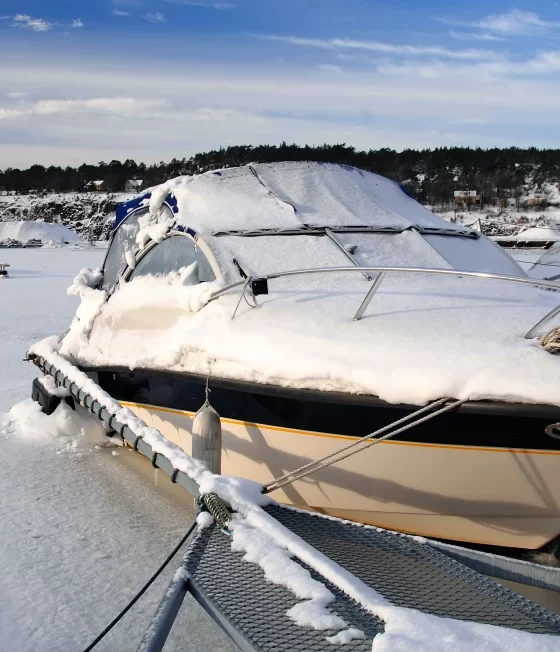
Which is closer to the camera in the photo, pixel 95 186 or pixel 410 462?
pixel 410 462

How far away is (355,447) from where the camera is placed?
2998 millimetres

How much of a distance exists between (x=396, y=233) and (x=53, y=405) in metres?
2.83

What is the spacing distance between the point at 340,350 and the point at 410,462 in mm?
555

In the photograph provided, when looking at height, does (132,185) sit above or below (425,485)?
above

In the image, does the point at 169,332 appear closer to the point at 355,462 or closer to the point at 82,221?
the point at 355,462

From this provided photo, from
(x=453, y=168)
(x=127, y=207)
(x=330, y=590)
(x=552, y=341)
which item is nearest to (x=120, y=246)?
(x=127, y=207)

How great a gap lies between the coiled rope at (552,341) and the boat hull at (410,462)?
25 centimetres

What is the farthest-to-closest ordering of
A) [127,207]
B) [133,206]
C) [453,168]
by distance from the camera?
1. [453,168]
2. [127,207]
3. [133,206]

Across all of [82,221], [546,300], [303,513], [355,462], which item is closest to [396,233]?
[546,300]

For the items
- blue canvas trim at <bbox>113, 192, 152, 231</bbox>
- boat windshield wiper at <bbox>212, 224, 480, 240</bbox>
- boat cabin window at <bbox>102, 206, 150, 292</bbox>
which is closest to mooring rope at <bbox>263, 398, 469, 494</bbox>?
boat windshield wiper at <bbox>212, 224, 480, 240</bbox>

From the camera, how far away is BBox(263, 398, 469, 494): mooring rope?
8.84ft

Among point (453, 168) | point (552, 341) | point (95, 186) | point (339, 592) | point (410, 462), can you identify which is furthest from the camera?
point (95, 186)

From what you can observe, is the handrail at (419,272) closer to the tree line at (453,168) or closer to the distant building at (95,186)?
the tree line at (453,168)

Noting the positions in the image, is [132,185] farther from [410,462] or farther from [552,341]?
[552,341]
